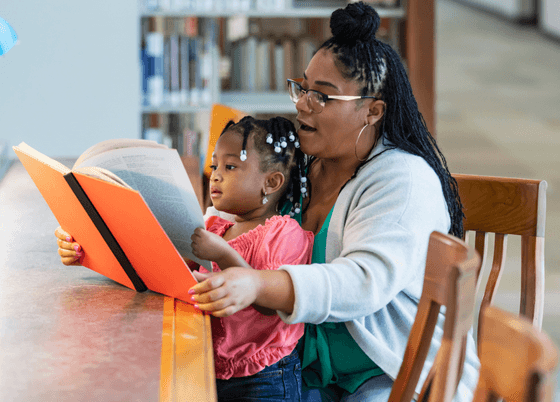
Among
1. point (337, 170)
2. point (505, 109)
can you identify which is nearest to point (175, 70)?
point (337, 170)

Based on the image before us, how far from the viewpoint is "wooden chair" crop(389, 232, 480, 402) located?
2.66ft

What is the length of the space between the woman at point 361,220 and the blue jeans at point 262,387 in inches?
3.3

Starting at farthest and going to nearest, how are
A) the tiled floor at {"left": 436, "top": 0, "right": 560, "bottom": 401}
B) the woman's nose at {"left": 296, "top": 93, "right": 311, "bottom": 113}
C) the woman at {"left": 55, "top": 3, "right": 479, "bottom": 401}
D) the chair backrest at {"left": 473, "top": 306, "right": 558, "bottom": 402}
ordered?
the tiled floor at {"left": 436, "top": 0, "right": 560, "bottom": 401}, the woman's nose at {"left": 296, "top": 93, "right": 311, "bottom": 113}, the woman at {"left": 55, "top": 3, "right": 479, "bottom": 401}, the chair backrest at {"left": 473, "top": 306, "right": 558, "bottom": 402}

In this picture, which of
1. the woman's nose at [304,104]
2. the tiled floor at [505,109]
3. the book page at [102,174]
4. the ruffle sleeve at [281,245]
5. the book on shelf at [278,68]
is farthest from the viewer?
the tiled floor at [505,109]

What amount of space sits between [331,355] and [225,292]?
365 mm

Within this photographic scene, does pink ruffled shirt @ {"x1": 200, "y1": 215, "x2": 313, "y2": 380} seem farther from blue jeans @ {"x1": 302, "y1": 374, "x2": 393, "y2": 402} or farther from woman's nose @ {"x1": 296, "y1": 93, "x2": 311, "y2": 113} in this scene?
woman's nose @ {"x1": 296, "y1": 93, "x2": 311, "y2": 113}

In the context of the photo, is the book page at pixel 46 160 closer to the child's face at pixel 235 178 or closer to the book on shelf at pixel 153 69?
the child's face at pixel 235 178

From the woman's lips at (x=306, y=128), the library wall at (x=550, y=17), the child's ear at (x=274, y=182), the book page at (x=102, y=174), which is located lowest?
the child's ear at (x=274, y=182)

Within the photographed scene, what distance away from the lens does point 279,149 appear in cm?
134

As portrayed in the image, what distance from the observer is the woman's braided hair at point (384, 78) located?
1.27 metres

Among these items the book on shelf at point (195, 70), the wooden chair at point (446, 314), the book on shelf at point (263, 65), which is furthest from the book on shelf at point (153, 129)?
the wooden chair at point (446, 314)

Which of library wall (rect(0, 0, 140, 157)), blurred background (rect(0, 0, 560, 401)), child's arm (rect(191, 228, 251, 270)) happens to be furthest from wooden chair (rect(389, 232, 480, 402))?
library wall (rect(0, 0, 140, 157))

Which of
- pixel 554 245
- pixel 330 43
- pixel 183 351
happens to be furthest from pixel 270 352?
pixel 554 245

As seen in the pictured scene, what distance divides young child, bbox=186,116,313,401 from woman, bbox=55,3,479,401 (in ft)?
0.21
